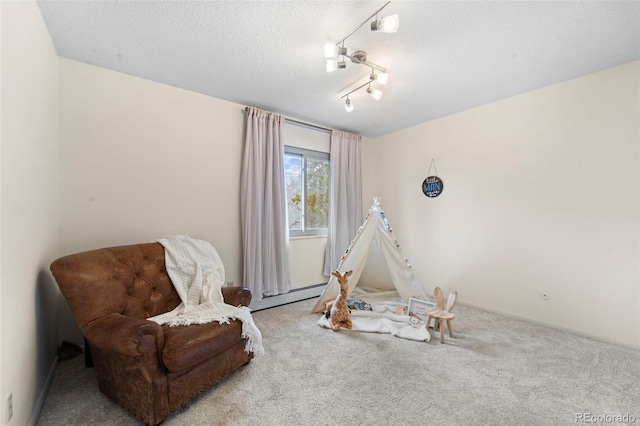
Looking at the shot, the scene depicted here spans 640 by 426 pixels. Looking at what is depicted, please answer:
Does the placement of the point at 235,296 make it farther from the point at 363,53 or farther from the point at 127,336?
the point at 363,53

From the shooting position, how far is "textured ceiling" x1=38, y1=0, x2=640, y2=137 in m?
1.76

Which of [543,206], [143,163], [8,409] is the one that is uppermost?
[143,163]

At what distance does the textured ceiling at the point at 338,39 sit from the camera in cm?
176

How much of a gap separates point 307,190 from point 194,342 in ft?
8.71

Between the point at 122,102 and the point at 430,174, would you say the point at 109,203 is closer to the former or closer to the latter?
the point at 122,102

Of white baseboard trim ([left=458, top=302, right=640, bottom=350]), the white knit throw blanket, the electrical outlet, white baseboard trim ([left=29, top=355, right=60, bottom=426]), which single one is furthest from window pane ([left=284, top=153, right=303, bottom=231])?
the electrical outlet

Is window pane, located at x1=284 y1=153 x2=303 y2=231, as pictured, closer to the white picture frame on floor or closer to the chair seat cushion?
the white picture frame on floor

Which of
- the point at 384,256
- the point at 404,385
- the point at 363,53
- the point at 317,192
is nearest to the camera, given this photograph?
the point at 404,385

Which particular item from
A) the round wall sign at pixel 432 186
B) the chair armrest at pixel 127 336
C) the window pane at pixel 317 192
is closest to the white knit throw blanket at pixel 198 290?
the chair armrest at pixel 127 336

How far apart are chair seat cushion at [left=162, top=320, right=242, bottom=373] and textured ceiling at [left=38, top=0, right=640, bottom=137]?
202 cm

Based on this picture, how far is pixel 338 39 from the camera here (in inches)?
81.2

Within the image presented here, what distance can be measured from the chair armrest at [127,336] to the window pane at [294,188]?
238 centimetres

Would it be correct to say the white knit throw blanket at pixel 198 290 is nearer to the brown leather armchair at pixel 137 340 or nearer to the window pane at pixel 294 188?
the brown leather armchair at pixel 137 340

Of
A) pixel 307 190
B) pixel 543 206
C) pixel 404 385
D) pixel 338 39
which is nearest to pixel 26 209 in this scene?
pixel 338 39
